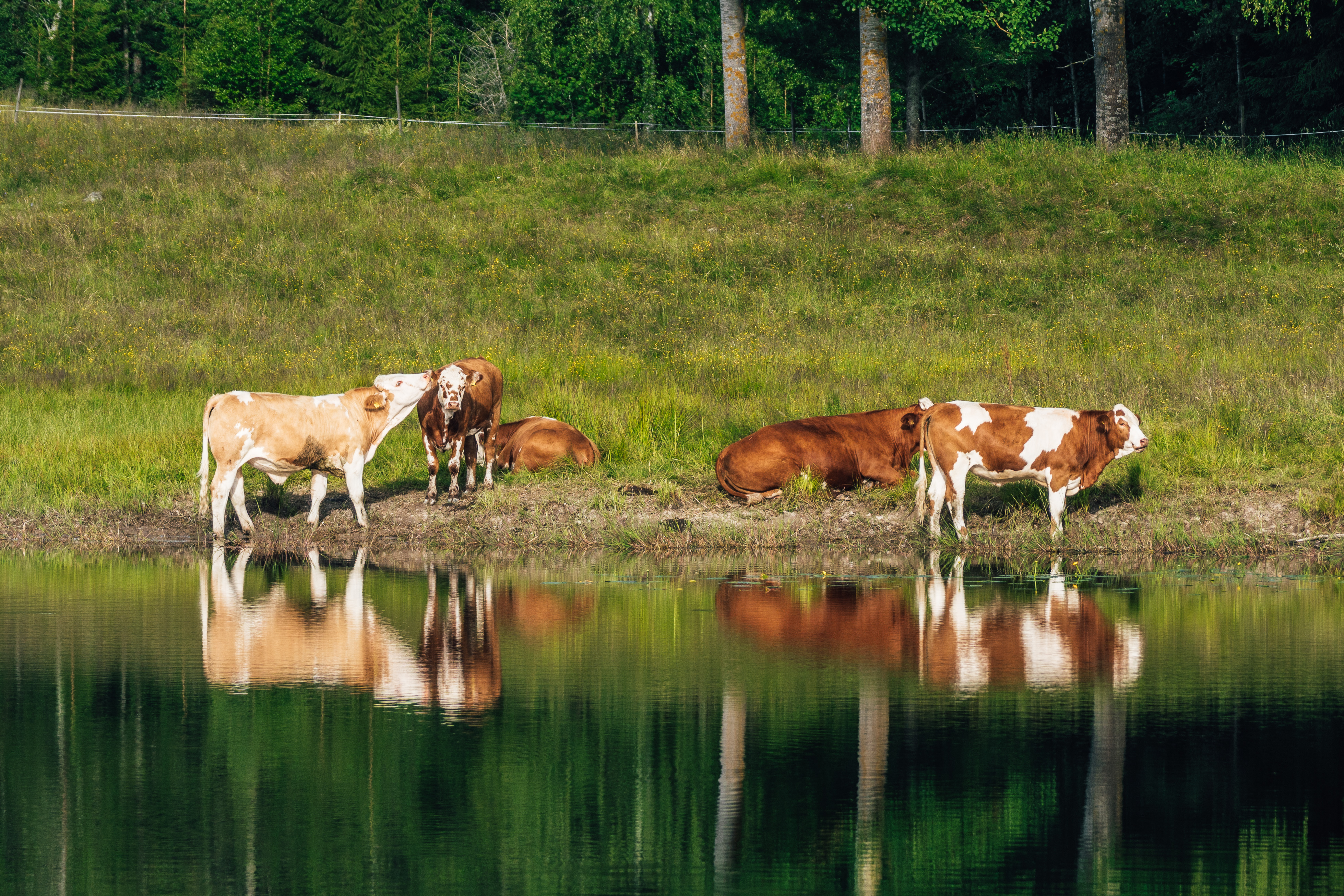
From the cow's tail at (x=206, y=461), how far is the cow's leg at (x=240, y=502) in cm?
33

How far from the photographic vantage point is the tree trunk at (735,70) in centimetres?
3866

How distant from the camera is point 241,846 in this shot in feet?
19.8

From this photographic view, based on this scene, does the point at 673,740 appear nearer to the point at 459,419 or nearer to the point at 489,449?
the point at 459,419

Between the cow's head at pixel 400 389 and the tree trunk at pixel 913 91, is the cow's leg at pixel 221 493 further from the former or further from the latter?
the tree trunk at pixel 913 91

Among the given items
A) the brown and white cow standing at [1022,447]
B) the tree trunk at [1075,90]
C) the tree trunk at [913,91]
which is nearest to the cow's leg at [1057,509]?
the brown and white cow standing at [1022,447]

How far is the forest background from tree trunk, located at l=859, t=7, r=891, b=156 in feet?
3.52

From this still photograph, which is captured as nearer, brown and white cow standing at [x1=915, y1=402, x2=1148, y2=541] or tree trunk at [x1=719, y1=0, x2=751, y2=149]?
brown and white cow standing at [x1=915, y1=402, x2=1148, y2=541]

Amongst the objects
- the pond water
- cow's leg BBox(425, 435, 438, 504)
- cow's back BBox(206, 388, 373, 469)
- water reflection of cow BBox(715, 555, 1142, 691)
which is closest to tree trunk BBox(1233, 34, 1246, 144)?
cow's leg BBox(425, 435, 438, 504)

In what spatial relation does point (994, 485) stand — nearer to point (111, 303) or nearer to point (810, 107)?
point (111, 303)

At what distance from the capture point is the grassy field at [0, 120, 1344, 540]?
19125 millimetres

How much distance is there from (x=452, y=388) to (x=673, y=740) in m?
10.2

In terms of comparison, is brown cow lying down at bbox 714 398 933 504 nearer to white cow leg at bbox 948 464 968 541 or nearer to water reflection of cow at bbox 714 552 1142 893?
white cow leg at bbox 948 464 968 541

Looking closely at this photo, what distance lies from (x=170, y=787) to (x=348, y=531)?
30.5 feet

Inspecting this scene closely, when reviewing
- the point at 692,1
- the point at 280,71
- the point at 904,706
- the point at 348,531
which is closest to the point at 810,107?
the point at 692,1
